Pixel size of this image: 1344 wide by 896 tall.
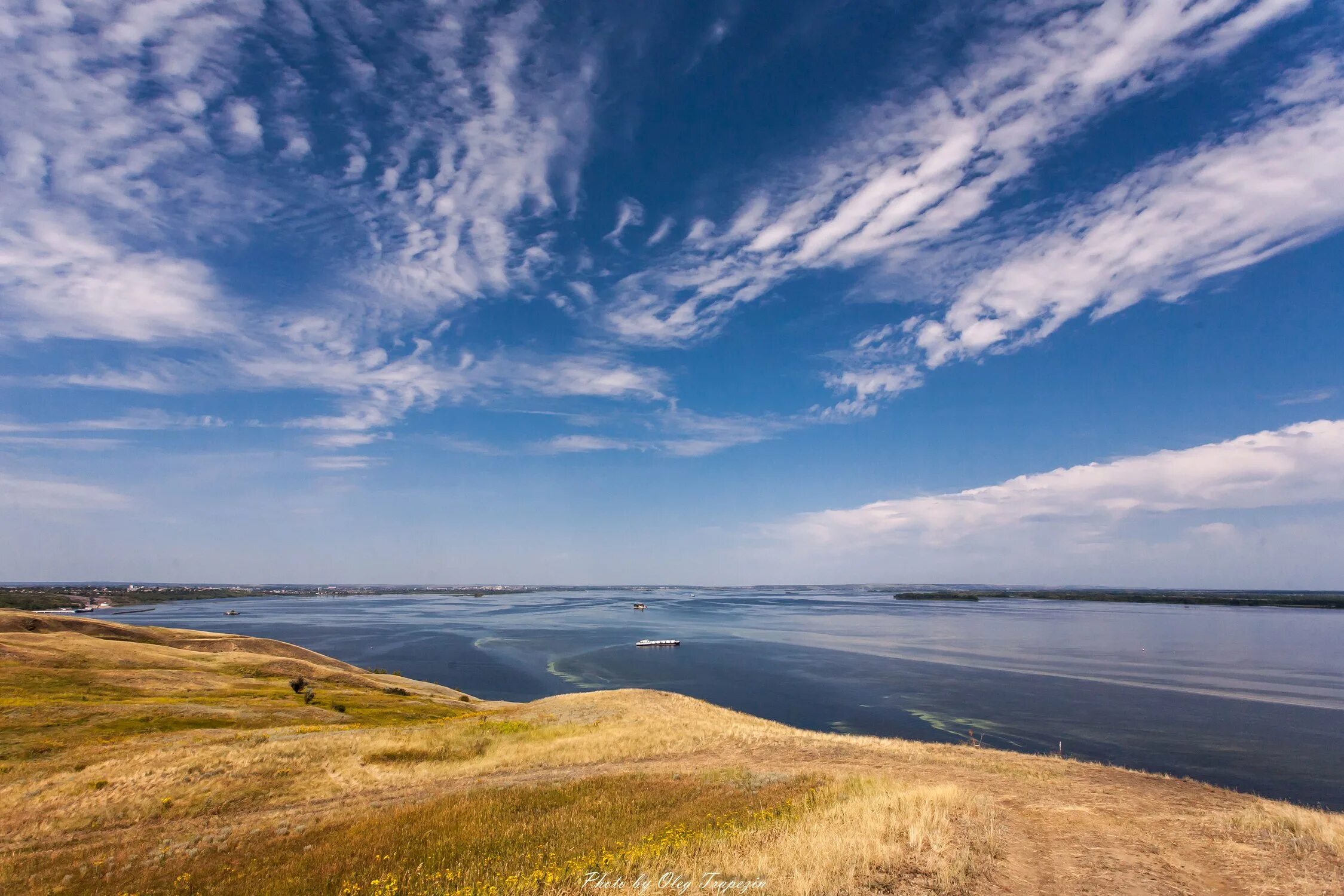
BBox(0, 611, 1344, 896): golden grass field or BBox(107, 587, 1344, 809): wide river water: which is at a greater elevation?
BBox(0, 611, 1344, 896): golden grass field

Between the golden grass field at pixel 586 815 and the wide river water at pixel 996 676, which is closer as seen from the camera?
the golden grass field at pixel 586 815

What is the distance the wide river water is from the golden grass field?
2536cm

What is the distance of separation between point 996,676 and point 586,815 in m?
78.4

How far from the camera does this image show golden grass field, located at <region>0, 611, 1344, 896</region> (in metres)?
11.9

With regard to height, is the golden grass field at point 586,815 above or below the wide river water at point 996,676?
above

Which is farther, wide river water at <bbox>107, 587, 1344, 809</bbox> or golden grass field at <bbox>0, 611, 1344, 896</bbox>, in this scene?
wide river water at <bbox>107, 587, 1344, 809</bbox>

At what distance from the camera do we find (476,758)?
3017 centimetres

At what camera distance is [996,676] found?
79250mm

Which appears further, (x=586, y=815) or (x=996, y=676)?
(x=996, y=676)

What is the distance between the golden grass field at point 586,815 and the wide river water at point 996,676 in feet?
83.2

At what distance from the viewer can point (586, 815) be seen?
17.4 meters

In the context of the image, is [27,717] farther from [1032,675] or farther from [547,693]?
[1032,675]

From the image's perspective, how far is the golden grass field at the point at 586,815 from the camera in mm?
11859

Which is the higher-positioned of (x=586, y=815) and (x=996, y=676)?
(x=586, y=815)
